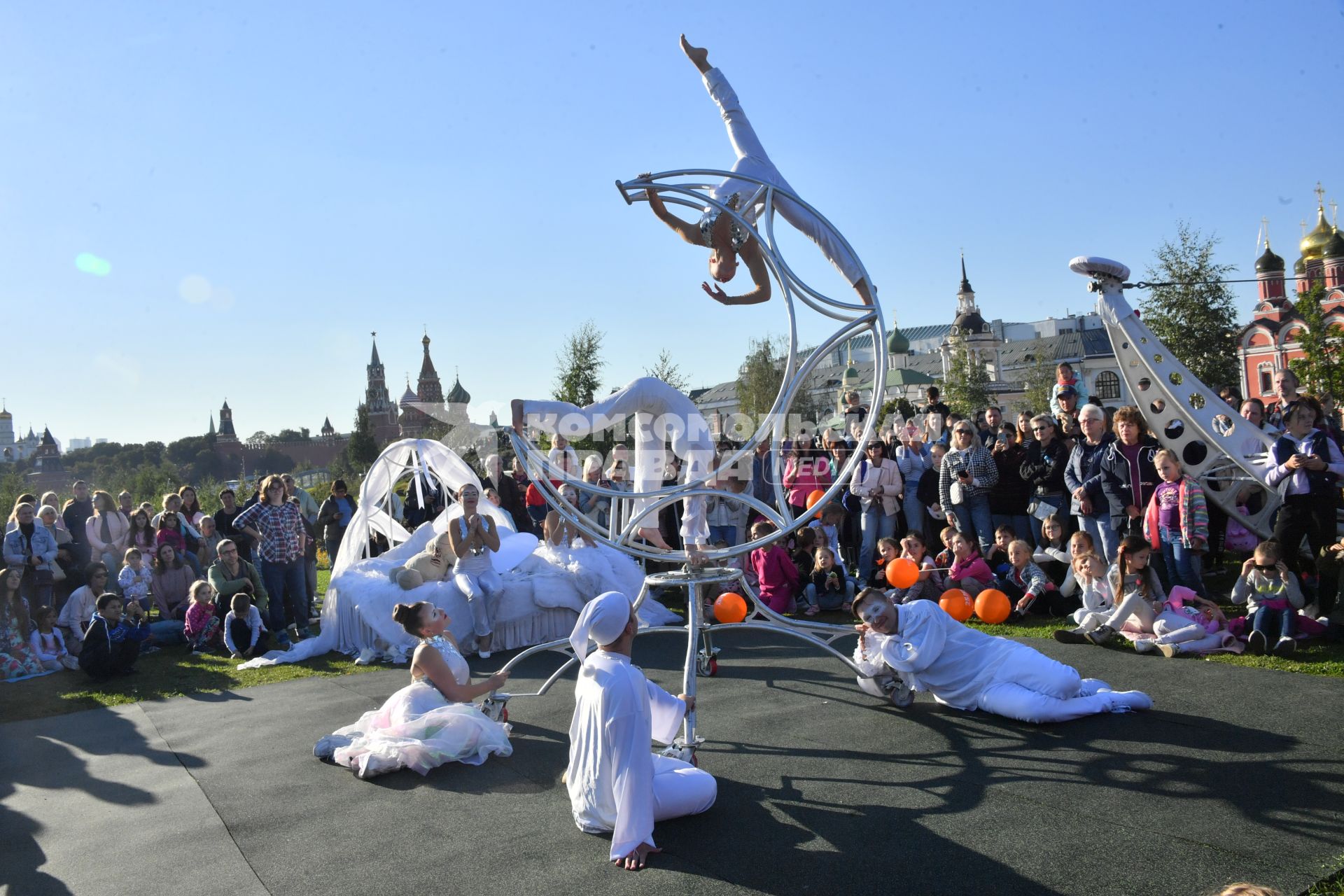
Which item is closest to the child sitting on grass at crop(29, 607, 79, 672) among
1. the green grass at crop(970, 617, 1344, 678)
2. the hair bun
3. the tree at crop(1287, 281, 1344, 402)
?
the hair bun

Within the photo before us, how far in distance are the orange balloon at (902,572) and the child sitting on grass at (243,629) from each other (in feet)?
19.2

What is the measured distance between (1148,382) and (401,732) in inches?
287

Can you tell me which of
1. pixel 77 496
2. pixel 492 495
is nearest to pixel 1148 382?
pixel 492 495

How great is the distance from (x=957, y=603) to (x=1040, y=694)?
212cm

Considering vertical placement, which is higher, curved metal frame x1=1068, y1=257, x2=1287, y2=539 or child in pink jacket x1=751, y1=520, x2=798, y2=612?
curved metal frame x1=1068, y1=257, x2=1287, y2=539

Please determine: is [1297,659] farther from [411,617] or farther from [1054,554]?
[411,617]

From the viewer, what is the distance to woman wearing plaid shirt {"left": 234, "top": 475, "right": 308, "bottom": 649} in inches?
397

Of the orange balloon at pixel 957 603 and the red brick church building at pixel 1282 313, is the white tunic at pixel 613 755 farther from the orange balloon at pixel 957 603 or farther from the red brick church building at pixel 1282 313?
the red brick church building at pixel 1282 313

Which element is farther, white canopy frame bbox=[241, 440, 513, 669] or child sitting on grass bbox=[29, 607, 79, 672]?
child sitting on grass bbox=[29, 607, 79, 672]

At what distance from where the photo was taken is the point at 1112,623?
705 cm

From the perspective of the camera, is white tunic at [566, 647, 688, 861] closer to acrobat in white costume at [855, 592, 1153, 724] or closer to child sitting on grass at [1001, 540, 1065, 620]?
acrobat in white costume at [855, 592, 1153, 724]

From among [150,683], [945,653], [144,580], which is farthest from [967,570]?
[144,580]

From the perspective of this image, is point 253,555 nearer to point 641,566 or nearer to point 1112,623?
point 641,566

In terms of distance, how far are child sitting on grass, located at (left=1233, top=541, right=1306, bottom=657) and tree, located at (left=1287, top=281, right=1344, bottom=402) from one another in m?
20.9
